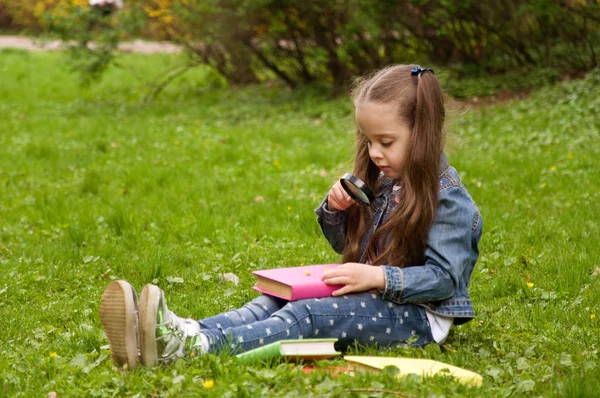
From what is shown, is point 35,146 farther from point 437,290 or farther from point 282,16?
point 437,290

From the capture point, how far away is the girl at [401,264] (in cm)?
306

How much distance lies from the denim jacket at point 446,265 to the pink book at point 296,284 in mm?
244

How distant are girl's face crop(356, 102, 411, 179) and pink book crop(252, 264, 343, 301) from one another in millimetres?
519

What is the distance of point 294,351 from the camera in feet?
9.77

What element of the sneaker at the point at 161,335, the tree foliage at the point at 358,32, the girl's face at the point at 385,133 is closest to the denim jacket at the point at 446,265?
the girl's face at the point at 385,133

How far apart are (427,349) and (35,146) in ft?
20.7

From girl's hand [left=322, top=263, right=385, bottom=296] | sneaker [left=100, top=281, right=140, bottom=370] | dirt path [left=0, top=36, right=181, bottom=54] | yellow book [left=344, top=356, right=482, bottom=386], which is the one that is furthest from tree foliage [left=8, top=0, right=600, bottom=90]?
dirt path [left=0, top=36, right=181, bottom=54]

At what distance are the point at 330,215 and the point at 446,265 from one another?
2.08 feet

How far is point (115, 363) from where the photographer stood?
2914 millimetres

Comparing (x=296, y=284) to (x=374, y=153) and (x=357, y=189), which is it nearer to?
(x=357, y=189)

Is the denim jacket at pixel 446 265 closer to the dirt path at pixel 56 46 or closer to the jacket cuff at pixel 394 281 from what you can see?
the jacket cuff at pixel 394 281

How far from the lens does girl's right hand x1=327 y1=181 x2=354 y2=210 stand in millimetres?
3359

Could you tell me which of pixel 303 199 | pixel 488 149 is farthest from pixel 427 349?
pixel 488 149

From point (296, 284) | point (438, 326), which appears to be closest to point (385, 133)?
point (296, 284)
